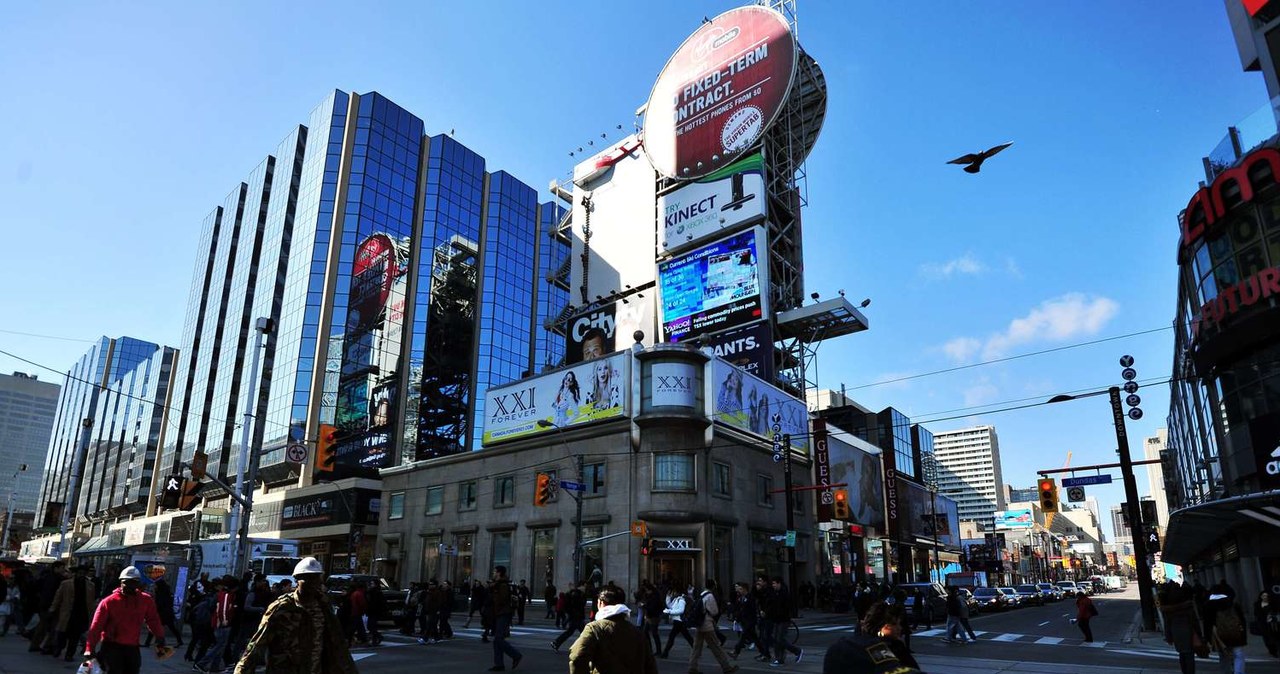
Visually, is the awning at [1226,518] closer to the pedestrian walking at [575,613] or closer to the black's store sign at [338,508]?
the pedestrian walking at [575,613]

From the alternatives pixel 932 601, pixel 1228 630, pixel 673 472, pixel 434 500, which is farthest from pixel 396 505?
pixel 1228 630

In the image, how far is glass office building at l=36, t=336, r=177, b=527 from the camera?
107875mm

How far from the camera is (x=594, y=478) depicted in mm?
40062

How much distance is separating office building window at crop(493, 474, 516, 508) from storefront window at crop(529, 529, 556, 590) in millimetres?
3192

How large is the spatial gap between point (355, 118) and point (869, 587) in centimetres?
7286

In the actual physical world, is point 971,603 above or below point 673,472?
below

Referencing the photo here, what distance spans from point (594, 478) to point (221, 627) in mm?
26556

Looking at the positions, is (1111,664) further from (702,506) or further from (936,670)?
(702,506)

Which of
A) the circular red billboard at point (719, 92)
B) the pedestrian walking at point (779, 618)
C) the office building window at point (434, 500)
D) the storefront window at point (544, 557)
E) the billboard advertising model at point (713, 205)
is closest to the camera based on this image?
the pedestrian walking at point (779, 618)

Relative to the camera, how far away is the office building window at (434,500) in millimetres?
47719

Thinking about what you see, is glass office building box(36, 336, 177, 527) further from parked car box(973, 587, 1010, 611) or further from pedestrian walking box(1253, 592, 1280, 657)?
pedestrian walking box(1253, 592, 1280, 657)

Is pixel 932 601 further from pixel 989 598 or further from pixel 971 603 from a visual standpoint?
pixel 989 598

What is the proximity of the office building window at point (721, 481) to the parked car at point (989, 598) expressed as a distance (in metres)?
16.1

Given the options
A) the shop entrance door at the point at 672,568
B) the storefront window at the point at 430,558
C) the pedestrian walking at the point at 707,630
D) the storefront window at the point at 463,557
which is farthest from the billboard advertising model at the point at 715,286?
the pedestrian walking at the point at 707,630
